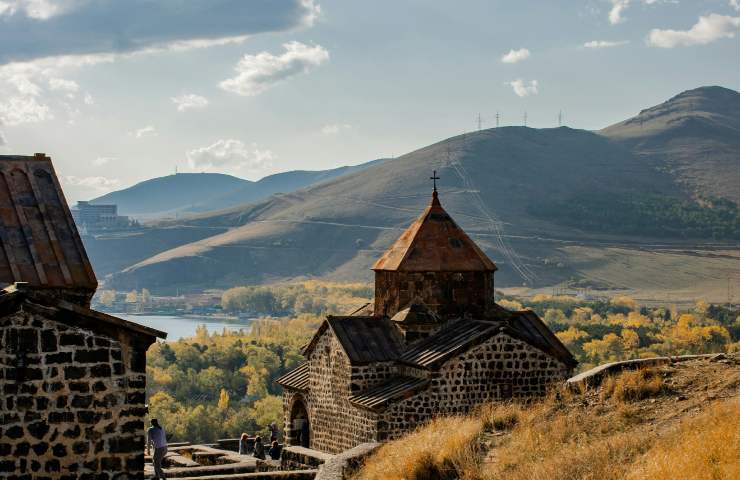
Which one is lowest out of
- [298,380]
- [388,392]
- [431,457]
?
[298,380]

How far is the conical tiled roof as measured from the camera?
2277 cm

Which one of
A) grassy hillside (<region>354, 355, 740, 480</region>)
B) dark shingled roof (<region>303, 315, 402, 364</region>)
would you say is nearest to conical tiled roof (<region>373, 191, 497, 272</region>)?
dark shingled roof (<region>303, 315, 402, 364</region>)

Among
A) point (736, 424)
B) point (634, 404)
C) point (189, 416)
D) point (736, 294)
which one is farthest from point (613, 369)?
point (736, 294)

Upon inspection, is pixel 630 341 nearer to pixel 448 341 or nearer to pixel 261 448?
pixel 261 448

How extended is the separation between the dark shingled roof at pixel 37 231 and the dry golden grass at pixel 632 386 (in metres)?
6.96

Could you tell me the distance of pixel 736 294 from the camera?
14312 cm

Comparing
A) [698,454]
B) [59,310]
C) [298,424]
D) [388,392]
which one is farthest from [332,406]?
[698,454]

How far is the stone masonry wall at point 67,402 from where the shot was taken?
37.0ft

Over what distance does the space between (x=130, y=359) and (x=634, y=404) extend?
642 cm

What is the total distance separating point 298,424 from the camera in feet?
80.5

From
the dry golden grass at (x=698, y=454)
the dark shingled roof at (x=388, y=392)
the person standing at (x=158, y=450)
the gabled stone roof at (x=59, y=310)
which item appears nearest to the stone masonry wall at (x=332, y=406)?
the dark shingled roof at (x=388, y=392)

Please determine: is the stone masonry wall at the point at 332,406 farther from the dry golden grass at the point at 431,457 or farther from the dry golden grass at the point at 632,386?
the dry golden grass at the point at 431,457

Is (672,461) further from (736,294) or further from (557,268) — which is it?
(557,268)

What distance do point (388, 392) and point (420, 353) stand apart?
112 centimetres
